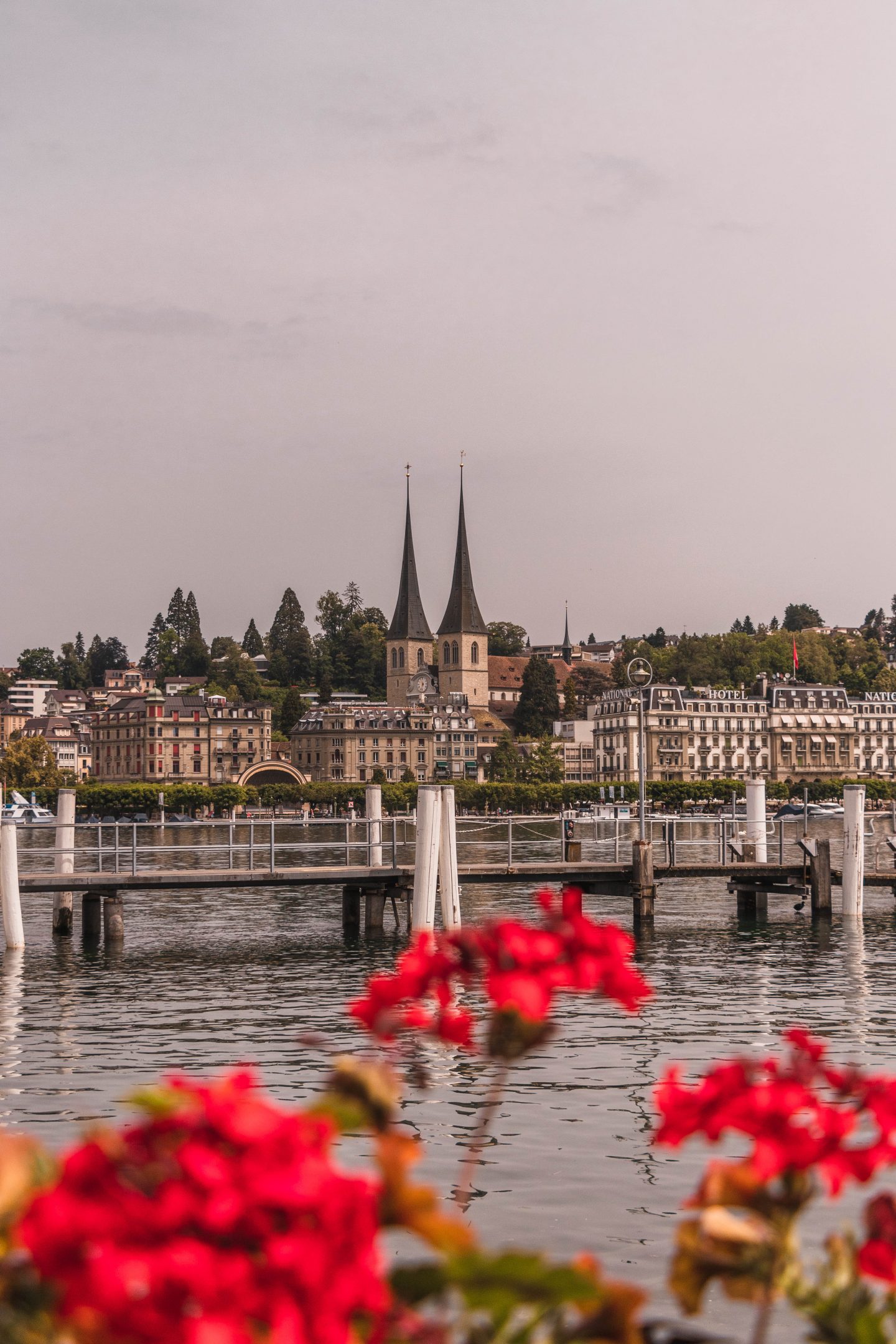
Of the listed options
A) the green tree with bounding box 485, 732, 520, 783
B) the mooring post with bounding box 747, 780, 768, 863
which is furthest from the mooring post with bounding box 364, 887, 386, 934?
the green tree with bounding box 485, 732, 520, 783

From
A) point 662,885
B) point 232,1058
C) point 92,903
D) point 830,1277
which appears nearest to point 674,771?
point 662,885

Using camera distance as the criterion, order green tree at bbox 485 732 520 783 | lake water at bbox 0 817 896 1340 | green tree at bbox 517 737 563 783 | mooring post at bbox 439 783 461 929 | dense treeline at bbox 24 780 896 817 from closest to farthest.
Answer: lake water at bbox 0 817 896 1340 → mooring post at bbox 439 783 461 929 → dense treeline at bbox 24 780 896 817 → green tree at bbox 485 732 520 783 → green tree at bbox 517 737 563 783

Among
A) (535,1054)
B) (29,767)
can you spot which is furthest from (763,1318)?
(29,767)

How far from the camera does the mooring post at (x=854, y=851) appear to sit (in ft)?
107

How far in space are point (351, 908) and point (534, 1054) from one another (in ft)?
51.4

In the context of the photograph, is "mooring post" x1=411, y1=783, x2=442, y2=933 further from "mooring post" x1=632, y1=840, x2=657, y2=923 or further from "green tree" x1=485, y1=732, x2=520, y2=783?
"green tree" x1=485, y1=732, x2=520, y2=783

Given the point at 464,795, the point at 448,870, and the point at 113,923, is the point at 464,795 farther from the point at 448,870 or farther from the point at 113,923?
the point at 448,870

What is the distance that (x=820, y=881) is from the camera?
114ft

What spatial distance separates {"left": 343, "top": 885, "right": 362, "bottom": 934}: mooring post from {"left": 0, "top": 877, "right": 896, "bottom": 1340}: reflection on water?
0.73 meters

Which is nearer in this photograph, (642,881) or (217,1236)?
(217,1236)

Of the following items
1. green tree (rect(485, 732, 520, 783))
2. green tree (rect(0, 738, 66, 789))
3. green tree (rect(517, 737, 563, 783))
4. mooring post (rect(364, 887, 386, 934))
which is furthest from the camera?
green tree (rect(517, 737, 563, 783))

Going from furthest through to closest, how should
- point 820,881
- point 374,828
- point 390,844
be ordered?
point 390,844 < point 820,881 < point 374,828

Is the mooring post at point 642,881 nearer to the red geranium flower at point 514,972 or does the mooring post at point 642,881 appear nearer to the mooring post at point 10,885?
the mooring post at point 10,885

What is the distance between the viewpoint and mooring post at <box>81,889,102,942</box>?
3200 cm
